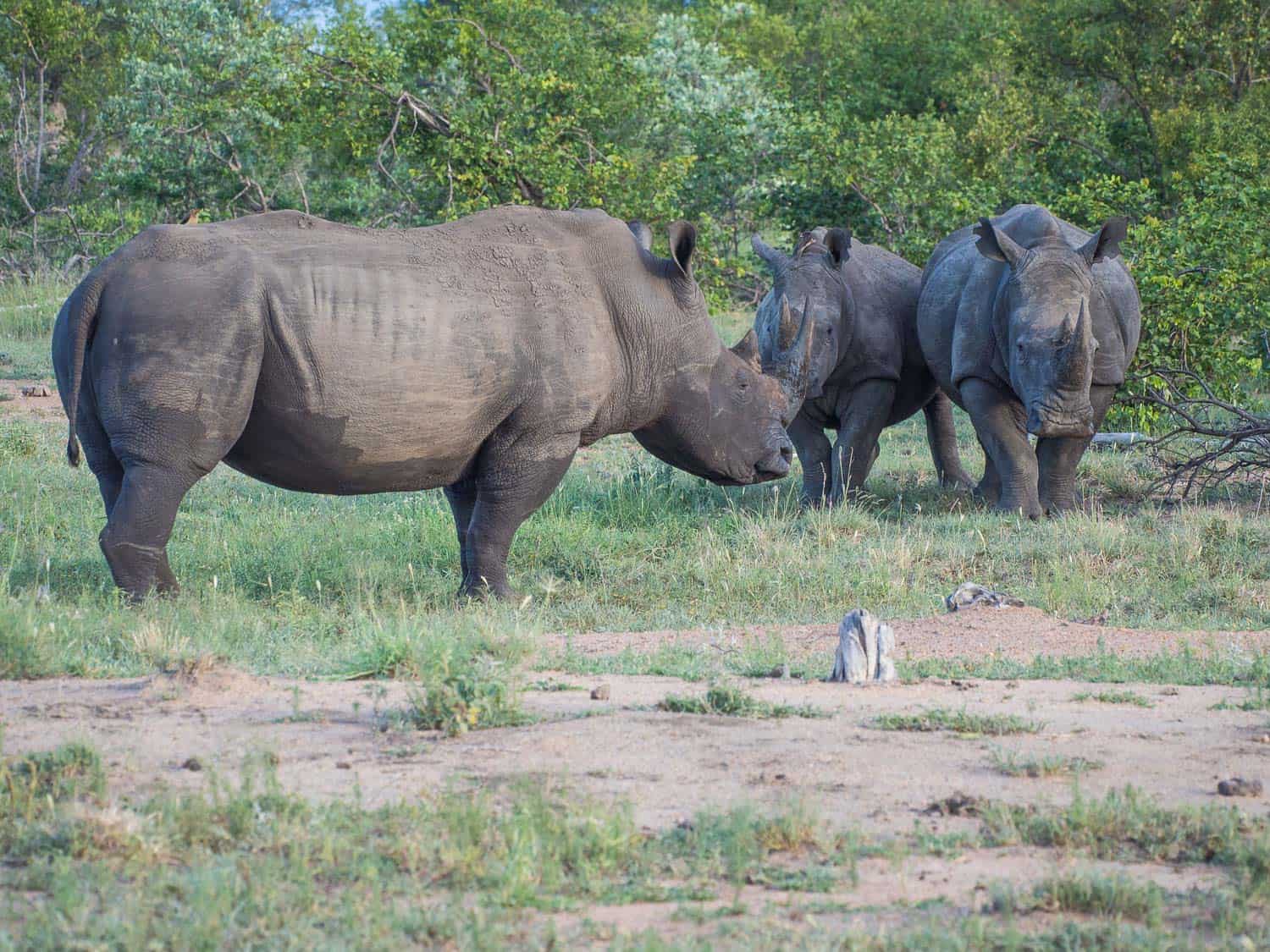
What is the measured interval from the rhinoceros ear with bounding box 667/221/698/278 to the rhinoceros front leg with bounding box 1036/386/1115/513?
9.50ft

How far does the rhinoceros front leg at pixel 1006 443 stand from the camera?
9773 mm

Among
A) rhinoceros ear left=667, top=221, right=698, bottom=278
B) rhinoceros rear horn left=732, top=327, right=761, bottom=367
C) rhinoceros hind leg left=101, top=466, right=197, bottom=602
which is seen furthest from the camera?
rhinoceros rear horn left=732, top=327, right=761, bottom=367

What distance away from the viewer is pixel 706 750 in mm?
4555

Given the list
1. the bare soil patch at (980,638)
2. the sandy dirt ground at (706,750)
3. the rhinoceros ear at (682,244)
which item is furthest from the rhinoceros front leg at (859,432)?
the sandy dirt ground at (706,750)

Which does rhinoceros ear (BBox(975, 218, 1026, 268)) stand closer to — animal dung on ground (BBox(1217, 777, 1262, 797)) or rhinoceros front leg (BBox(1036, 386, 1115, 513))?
rhinoceros front leg (BBox(1036, 386, 1115, 513))

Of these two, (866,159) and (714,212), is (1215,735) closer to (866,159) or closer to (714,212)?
(866,159)

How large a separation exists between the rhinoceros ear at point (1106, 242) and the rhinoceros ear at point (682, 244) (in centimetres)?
282

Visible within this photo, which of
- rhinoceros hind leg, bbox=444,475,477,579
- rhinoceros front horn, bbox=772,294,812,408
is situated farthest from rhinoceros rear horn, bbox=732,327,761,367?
rhinoceros hind leg, bbox=444,475,477,579

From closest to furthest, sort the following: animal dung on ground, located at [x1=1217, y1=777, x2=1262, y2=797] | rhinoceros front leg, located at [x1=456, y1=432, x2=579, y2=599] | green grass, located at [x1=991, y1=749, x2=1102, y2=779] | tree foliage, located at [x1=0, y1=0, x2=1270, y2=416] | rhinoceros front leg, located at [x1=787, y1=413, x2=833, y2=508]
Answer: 1. animal dung on ground, located at [x1=1217, y1=777, x2=1262, y2=797]
2. green grass, located at [x1=991, y1=749, x2=1102, y2=779]
3. rhinoceros front leg, located at [x1=456, y1=432, x2=579, y2=599]
4. rhinoceros front leg, located at [x1=787, y1=413, x2=833, y2=508]
5. tree foliage, located at [x1=0, y1=0, x2=1270, y2=416]

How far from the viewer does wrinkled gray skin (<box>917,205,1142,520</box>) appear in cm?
932

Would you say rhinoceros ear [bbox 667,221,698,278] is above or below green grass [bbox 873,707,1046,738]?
above

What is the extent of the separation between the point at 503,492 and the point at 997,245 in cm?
372

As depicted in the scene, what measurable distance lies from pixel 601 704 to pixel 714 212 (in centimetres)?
1464

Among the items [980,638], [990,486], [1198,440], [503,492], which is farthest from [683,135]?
[980,638]
